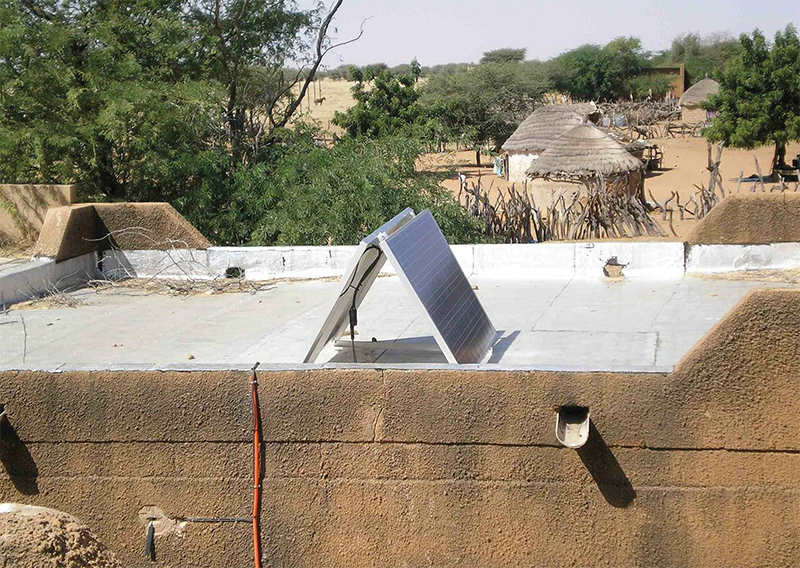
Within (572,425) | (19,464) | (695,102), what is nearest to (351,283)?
(572,425)

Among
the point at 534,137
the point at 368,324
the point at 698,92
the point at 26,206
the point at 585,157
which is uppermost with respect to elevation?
the point at 26,206

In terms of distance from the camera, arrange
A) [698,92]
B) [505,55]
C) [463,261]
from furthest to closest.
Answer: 1. [505,55]
2. [698,92]
3. [463,261]

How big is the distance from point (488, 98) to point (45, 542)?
3903cm

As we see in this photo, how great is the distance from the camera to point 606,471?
580cm

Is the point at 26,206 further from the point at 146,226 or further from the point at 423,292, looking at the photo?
the point at 423,292

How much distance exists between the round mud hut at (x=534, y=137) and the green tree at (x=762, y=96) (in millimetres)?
4771

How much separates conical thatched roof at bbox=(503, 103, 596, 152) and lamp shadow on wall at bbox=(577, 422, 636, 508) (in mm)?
26620

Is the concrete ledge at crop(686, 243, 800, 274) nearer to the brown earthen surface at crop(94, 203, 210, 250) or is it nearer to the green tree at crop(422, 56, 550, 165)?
the brown earthen surface at crop(94, 203, 210, 250)

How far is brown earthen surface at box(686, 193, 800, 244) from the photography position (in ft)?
29.4

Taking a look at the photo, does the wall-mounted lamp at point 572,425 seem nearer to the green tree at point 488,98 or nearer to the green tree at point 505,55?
the green tree at point 488,98

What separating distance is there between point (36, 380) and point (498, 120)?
35.2 metres

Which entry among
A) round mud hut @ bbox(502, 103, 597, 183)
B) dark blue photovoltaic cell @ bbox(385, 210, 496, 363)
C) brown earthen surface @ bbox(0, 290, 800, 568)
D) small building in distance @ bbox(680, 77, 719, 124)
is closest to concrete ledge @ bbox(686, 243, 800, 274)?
dark blue photovoltaic cell @ bbox(385, 210, 496, 363)

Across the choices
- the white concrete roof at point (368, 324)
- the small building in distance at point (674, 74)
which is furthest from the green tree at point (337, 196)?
the small building in distance at point (674, 74)

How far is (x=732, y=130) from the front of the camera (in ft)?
99.6
